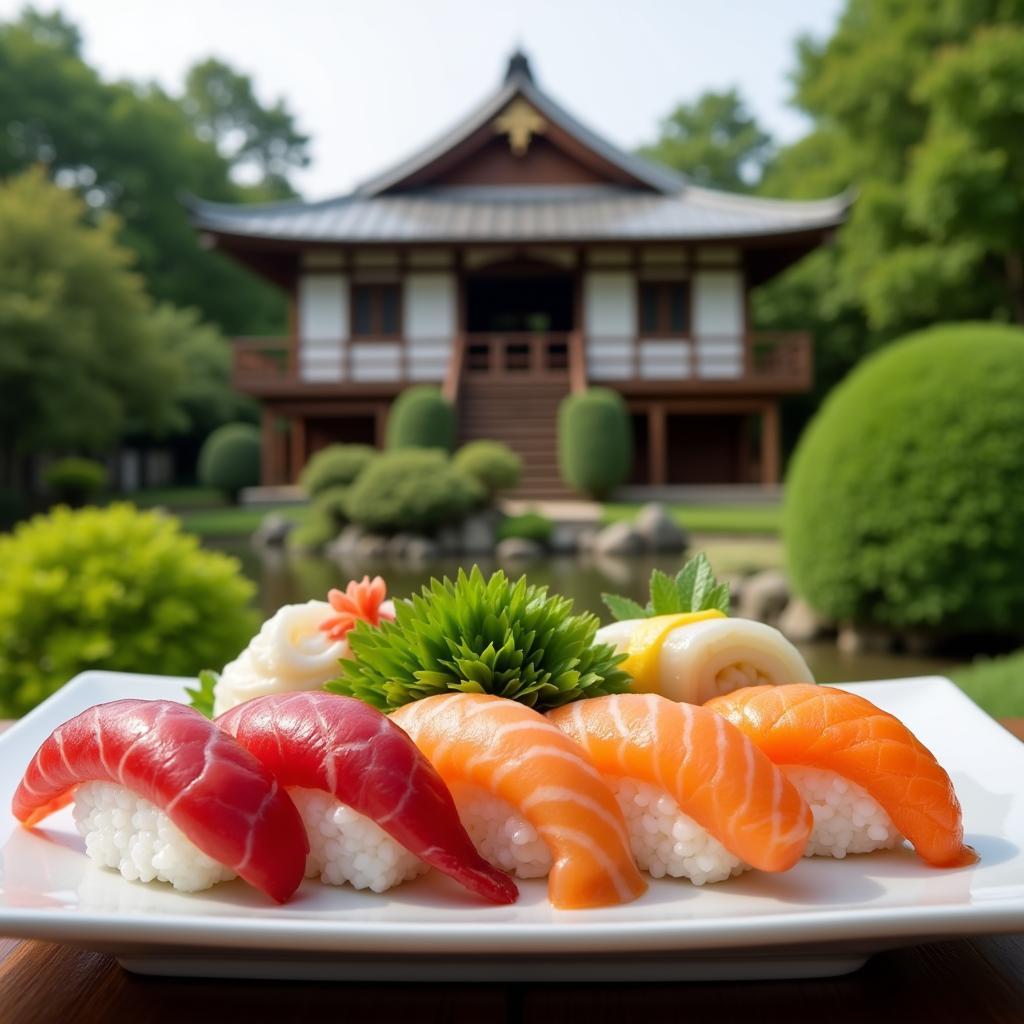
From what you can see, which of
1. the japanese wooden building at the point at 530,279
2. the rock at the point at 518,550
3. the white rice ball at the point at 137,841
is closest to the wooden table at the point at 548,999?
the white rice ball at the point at 137,841

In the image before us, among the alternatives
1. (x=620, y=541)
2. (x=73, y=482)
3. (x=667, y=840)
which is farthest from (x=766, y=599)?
(x=73, y=482)

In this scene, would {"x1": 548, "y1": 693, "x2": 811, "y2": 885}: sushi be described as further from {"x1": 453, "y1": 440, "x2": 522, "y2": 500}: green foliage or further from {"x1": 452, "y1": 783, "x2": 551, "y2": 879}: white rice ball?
{"x1": 453, "y1": 440, "x2": 522, "y2": 500}: green foliage

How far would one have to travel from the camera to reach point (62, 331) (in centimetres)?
1922

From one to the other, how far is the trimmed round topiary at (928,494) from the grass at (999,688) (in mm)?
2233

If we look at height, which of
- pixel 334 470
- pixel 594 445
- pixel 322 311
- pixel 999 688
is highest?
pixel 322 311

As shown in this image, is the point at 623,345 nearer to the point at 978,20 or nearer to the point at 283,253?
the point at 283,253

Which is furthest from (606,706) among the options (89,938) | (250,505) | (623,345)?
(623,345)

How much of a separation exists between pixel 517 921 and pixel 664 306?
20940mm

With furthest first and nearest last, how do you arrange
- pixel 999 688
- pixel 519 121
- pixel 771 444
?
pixel 519 121
pixel 771 444
pixel 999 688

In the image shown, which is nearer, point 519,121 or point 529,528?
point 529,528

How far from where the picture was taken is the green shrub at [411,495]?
13.7 m

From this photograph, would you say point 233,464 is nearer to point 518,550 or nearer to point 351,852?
point 518,550

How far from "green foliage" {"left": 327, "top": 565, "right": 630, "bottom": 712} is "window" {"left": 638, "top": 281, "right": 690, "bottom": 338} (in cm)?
2009

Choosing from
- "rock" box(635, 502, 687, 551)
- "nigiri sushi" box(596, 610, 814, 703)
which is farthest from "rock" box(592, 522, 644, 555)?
"nigiri sushi" box(596, 610, 814, 703)
